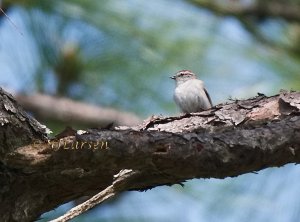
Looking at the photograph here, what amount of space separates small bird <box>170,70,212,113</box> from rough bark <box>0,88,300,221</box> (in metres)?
1.32

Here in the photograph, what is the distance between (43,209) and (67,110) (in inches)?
48.2

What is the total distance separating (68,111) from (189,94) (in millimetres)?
480

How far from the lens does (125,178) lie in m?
1.53

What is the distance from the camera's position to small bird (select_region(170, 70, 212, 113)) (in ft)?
9.34

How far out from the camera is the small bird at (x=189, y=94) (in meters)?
2.85

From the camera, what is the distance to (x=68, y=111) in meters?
2.67

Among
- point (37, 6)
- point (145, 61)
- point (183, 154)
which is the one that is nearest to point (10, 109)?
point (183, 154)

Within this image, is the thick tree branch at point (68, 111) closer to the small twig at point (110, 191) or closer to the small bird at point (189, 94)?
the small bird at point (189, 94)

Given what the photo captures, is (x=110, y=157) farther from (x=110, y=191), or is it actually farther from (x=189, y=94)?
(x=189, y=94)

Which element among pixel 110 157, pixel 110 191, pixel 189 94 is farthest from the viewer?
pixel 189 94

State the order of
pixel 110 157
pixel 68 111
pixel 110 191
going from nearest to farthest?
pixel 110 157 < pixel 110 191 < pixel 68 111

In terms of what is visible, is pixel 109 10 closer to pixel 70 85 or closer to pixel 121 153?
pixel 70 85

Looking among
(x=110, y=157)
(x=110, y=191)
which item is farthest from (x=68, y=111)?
(x=110, y=157)

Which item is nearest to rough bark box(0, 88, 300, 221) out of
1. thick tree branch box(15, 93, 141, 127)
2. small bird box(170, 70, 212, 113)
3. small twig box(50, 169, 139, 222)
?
small twig box(50, 169, 139, 222)
